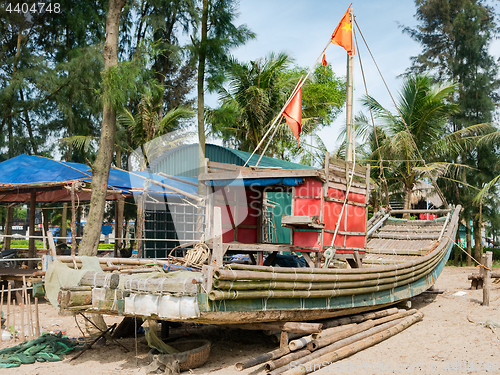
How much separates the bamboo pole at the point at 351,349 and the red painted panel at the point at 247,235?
3230 millimetres

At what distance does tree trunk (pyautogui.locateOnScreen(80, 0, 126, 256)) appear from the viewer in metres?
8.38

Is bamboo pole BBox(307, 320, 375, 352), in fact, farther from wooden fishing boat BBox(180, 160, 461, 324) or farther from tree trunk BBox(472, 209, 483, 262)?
tree trunk BBox(472, 209, 483, 262)

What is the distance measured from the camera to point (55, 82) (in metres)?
16.2

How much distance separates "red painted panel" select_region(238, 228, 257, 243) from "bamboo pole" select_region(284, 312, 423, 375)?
10.6ft

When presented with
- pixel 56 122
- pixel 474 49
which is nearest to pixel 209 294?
pixel 56 122

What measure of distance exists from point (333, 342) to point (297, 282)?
1.27 meters

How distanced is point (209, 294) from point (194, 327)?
12.0ft

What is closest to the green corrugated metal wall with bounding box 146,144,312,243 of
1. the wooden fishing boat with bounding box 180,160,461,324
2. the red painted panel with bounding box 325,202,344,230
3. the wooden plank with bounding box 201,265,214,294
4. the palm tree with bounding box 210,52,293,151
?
the palm tree with bounding box 210,52,293,151

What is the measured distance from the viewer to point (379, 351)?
6.66m

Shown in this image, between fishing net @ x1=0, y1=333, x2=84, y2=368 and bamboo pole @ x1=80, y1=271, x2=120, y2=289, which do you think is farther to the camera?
fishing net @ x1=0, y1=333, x2=84, y2=368

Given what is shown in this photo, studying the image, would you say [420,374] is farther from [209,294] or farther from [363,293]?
[209,294]

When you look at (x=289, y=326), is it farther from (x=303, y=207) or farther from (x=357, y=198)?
(x=357, y=198)

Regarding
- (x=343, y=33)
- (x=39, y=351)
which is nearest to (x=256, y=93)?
(x=343, y=33)

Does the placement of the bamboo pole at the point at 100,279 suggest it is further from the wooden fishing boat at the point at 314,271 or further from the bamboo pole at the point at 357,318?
the bamboo pole at the point at 357,318
